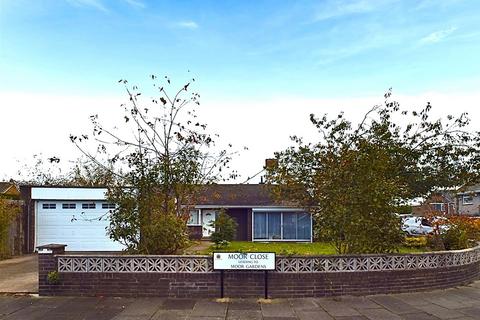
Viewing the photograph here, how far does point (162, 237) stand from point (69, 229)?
11257 millimetres

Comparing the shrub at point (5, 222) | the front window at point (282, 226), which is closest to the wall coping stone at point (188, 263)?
the shrub at point (5, 222)

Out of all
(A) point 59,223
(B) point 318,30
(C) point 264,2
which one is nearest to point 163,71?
(C) point 264,2

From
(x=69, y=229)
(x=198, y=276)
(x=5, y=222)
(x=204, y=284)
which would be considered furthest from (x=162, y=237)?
(x=69, y=229)

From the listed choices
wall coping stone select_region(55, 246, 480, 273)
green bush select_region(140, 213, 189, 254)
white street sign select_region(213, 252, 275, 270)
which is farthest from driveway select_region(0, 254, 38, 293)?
white street sign select_region(213, 252, 275, 270)

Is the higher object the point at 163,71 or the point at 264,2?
the point at 264,2

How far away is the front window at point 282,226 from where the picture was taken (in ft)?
94.8

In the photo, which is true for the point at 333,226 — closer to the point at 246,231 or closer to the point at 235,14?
the point at 235,14

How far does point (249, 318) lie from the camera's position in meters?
8.44

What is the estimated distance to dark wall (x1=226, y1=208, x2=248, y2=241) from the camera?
29.8 m

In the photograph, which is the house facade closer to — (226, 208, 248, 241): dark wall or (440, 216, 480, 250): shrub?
(226, 208, 248, 241): dark wall

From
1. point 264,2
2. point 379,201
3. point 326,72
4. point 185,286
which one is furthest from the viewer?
point 326,72

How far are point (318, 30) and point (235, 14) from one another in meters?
2.53

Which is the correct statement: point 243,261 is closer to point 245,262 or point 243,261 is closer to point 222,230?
point 245,262

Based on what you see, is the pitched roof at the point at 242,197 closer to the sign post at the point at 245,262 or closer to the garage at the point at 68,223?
the garage at the point at 68,223
